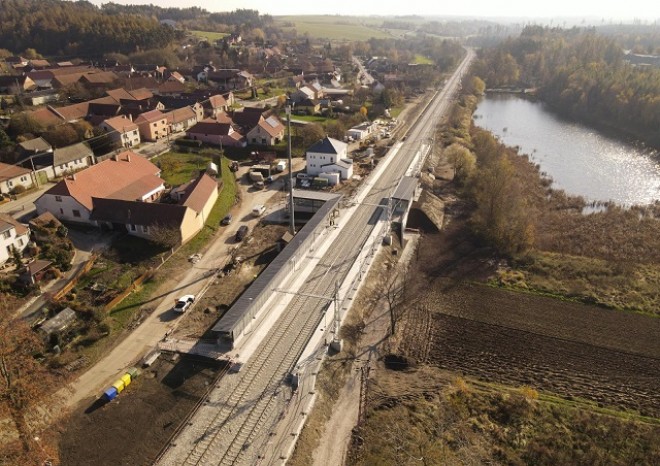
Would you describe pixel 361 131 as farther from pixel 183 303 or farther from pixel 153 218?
pixel 183 303

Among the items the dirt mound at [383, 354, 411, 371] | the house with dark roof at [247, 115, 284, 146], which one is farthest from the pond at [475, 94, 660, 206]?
the dirt mound at [383, 354, 411, 371]

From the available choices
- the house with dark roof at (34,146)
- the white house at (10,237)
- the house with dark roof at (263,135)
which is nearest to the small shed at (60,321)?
the white house at (10,237)

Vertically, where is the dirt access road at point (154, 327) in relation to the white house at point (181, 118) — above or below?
below

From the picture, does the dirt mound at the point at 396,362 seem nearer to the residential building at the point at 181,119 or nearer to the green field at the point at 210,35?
the residential building at the point at 181,119

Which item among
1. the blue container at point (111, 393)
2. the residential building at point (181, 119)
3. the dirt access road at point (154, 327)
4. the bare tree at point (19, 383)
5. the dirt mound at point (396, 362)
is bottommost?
the dirt mound at point (396, 362)

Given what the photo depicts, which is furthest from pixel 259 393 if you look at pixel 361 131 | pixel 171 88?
pixel 171 88

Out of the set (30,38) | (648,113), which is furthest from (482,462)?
(30,38)
